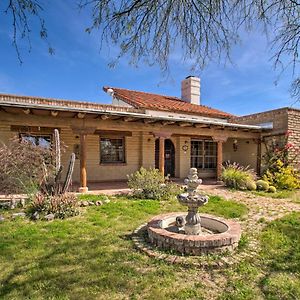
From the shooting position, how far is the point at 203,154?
15.2 m

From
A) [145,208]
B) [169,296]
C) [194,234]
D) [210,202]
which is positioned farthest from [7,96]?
[169,296]

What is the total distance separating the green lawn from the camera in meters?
3.15

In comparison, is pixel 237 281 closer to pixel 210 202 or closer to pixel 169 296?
pixel 169 296

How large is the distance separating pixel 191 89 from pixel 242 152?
5160 mm

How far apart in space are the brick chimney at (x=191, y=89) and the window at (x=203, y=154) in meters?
3.54

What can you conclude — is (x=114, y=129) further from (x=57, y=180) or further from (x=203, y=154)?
(x=203, y=154)

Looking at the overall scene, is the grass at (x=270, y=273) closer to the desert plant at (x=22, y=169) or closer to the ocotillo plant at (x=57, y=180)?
the ocotillo plant at (x=57, y=180)

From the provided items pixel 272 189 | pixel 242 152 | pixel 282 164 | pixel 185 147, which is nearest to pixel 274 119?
pixel 282 164

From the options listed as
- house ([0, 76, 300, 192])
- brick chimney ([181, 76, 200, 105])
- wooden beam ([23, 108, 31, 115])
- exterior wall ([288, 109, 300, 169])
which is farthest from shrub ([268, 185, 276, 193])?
wooden beam ([23, 108, 31, 115])

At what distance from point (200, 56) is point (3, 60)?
218 cm

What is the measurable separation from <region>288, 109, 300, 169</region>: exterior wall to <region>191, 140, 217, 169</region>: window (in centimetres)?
423

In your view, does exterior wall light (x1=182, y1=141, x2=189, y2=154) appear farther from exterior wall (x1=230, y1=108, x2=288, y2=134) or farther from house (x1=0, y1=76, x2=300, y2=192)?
exterior wall (x1=230, y1=108, x2=288, y2=134)

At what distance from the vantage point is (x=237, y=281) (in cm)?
340

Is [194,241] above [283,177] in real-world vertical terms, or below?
below
